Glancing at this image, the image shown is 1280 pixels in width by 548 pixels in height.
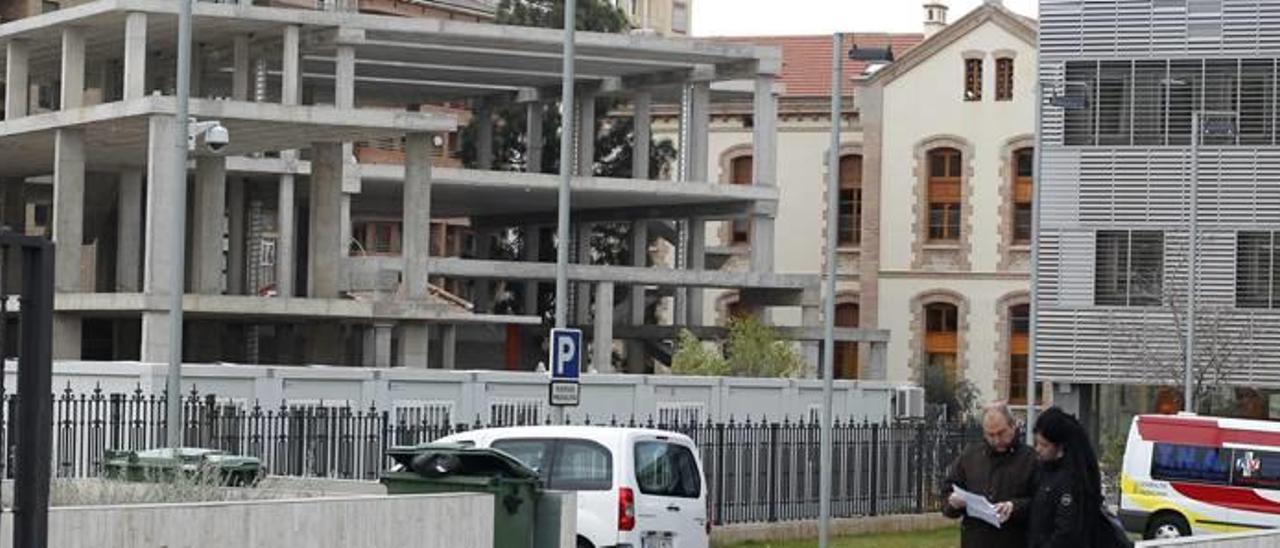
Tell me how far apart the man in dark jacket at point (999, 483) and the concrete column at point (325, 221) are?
156 ft

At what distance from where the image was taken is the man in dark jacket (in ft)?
47.1

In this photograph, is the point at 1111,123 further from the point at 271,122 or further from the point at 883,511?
the point at 883,511

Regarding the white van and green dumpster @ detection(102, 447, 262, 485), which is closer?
green dumpster @ detection(102, 447, 262, 485)

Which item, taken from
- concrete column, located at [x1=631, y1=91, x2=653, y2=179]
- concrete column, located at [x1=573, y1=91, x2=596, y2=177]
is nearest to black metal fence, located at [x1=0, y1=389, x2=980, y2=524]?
concrete column, located at [x1=631, y1=91, x2=653, y2=179]

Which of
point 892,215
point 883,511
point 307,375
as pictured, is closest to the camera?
point 307,375

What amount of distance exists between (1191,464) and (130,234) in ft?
102

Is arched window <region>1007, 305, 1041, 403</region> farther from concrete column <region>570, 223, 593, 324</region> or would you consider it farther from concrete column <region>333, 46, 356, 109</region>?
concrete column <region>333, 46, 356, 109</region>

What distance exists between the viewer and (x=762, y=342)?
2781 inches

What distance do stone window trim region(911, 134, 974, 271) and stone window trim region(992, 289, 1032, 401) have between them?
179cm

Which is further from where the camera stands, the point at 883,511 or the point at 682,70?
the point at 682,70

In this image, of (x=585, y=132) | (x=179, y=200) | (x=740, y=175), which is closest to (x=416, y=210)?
(x=585, y=132)

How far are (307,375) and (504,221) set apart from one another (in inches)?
1925

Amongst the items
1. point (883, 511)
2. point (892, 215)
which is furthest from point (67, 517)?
point (892, 215)

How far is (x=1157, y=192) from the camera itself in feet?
219
